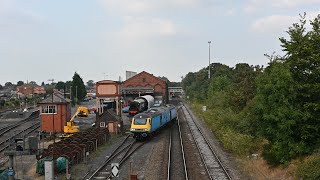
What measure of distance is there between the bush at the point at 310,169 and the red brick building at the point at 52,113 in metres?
32.5

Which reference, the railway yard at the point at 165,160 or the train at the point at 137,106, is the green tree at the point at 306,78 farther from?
the train at the point at 137,106

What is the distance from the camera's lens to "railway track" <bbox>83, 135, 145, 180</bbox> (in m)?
22.5

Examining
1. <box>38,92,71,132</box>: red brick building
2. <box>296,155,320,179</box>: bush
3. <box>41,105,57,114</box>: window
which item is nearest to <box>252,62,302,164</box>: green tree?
<box>296,155,320,179</box>: bush

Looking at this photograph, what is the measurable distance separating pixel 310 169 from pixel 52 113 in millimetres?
33553

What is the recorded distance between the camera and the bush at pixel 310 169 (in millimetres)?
17144

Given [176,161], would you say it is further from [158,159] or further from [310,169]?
[310,169]

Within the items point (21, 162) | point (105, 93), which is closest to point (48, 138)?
point (105, 93)

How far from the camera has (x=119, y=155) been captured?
29.2 metres

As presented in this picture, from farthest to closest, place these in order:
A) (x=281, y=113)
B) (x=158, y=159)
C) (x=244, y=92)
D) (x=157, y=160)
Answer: (x=244, y=92) < (x=158, y=159) < (x=157, y=160) < (x=281, y=113)

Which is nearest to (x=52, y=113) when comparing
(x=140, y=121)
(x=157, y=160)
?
(x=140, y=121)

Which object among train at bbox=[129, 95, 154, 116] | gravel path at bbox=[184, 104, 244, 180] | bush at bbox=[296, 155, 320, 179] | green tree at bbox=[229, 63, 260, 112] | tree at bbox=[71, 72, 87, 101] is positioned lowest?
gravel path at bbox=[184, 104, 244, 180]

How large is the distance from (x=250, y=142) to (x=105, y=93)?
→ 24147 millimetres

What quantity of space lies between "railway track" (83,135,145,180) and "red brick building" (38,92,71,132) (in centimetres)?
1008

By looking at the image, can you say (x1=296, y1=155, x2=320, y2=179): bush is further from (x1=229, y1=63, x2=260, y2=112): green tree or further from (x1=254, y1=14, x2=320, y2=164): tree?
(x1=229, y1=63, x2=260, y2=112): green tree
